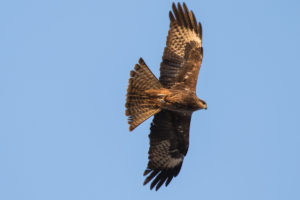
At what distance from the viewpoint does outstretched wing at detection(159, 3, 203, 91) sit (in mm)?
10531

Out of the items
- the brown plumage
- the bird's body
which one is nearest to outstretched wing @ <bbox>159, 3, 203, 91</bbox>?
the brown plumage

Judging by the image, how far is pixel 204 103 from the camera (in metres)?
10.3

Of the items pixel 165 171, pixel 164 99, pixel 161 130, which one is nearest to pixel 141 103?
pixel 164 99

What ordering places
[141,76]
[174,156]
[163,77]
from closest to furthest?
[141,76] < [163,77] < [174,156]

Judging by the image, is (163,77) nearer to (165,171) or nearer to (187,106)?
(187,106)

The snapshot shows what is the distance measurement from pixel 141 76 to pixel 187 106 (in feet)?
3.90

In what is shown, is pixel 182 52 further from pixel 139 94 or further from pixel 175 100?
pixel 139 94

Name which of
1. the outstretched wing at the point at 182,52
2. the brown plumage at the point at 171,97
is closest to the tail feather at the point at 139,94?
the brown plumage at the point at 171,97

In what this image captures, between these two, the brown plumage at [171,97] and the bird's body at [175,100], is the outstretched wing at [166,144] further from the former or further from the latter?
the bird's body at [175,100]

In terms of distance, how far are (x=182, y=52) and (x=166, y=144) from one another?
2.14 m

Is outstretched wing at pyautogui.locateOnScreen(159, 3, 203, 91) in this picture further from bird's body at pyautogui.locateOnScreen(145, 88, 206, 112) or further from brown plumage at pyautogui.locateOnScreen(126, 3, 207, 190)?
bird's body at pyautogui.locateOnScreen(145, 88, 206, 112)

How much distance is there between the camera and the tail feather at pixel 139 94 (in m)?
9.82

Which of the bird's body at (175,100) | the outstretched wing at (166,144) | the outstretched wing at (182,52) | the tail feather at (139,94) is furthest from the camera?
the outstretched wing at (166,144)

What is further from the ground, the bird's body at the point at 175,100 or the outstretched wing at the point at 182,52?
the outstretched wing at the point at 182,52
